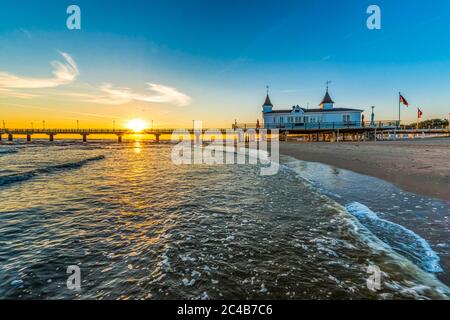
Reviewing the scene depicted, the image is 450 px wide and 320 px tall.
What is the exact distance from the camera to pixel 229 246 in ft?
14.3

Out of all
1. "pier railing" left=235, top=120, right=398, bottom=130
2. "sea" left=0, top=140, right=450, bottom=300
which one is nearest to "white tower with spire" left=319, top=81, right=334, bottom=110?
"pier railing" left=235, top=120, right=398, bottom=130

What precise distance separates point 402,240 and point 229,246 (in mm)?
3399

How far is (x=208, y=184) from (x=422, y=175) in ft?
32.1

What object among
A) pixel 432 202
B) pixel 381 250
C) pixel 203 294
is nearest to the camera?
pixel 203 294

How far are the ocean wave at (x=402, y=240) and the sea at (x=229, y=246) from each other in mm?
20

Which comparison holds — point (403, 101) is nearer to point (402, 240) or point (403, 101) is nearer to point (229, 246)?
point (402, 240)

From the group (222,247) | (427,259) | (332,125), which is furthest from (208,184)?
(332,125)

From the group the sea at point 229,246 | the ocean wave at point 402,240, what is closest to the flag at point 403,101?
the sea at point 229,246

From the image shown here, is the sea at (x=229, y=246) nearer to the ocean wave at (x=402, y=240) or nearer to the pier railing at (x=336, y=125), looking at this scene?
the ocean wave at (x=402, y=240)

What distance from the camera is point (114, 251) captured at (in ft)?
13.7

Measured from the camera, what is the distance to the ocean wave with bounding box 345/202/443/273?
3600 millimetres

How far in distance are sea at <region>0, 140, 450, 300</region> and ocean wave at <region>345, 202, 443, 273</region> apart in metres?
0.02
